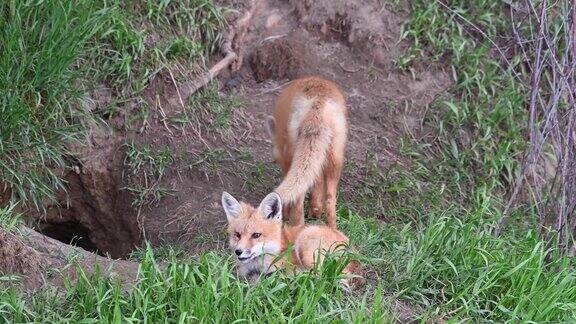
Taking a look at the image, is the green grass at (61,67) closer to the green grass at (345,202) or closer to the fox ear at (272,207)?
the green grass at (345,202)

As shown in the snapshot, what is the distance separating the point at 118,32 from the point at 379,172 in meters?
2.66

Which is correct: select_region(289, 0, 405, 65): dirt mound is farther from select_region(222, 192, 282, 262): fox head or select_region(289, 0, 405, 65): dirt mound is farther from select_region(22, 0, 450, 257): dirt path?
select_region(222, 192, 282, 262): fox head

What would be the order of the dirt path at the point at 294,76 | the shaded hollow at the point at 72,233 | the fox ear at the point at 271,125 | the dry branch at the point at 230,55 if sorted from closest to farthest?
the fox ear at the point at 271,125
the dirt path at the point at 294,76
the shaded hollow at the point at 72,233
the dry branch at the point at 230,55

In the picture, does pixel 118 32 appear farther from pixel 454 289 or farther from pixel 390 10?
pixel 454 289

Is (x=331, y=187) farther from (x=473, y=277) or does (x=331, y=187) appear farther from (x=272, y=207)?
(x=473, y=277)

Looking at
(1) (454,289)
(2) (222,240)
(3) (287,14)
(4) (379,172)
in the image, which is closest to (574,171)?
(1) (454,289)

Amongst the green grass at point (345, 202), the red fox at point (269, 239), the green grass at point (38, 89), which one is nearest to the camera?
the green grass at point (345, 202)

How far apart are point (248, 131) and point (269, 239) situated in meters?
2.67

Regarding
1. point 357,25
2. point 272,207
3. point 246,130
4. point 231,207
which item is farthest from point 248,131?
point 272,207

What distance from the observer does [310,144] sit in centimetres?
702

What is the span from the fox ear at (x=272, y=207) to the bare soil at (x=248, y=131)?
3.24 feet

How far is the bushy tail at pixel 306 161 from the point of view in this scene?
677cm

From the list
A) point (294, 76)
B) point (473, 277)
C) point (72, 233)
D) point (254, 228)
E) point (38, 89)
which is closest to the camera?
point (473, 277)

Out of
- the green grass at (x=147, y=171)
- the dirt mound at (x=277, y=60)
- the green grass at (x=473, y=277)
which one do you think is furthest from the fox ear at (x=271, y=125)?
the green grass at (x=473, y=277)
